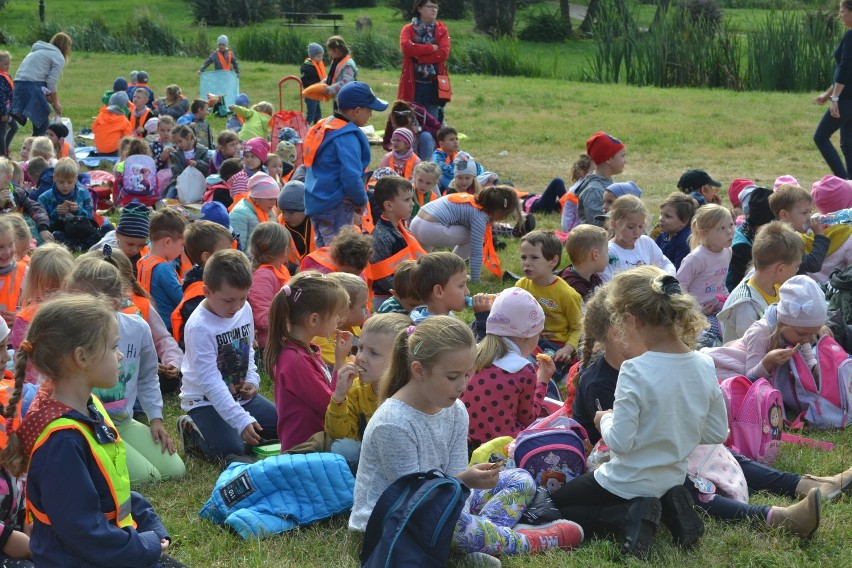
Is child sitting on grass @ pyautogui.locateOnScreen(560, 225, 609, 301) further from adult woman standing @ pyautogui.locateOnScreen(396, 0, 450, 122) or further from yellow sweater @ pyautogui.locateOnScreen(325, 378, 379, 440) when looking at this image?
adult woman standing @ pyautogui.locateOnScreen(396, 0, 450, 122)

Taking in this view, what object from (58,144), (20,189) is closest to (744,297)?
(20,189)

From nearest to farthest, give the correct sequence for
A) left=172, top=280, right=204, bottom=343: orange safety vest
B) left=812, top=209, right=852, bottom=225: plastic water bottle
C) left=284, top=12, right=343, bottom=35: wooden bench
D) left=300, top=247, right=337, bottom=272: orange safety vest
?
left=172, top=280, right=204, bottom=343: orange safety vest < left=300, top=247, right=337, bottom=272: orange safety vest < left=812, top=209, right=852, bottom=225: plastic water bottle < left=284, top=12, right=343, bottom=35: wooden bench

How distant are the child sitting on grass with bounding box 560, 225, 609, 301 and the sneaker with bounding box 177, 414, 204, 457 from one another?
2.71m

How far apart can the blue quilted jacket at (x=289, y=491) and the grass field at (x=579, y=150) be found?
0.28 ft

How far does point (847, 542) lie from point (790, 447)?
1035mm

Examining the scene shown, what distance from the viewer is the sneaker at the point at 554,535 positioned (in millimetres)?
4047

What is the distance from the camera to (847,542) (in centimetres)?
409

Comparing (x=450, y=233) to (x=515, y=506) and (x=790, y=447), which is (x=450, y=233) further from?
(x=515, y=506)

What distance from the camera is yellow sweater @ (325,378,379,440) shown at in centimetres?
456

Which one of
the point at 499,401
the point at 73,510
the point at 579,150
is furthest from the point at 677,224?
the point at 579,150

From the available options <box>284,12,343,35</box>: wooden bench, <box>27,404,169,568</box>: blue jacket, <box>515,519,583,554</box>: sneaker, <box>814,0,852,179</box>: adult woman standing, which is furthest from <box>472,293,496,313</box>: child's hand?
<box>284,12,343,35</box>: wooden bench

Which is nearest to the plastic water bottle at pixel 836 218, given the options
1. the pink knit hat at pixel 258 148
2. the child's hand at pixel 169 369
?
the child's hand at pixel 169 369

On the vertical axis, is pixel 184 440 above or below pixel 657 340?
below

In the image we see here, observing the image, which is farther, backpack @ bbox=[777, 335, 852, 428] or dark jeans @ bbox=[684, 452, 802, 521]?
backpack @ bbox=[777, 335, 852, 428]
